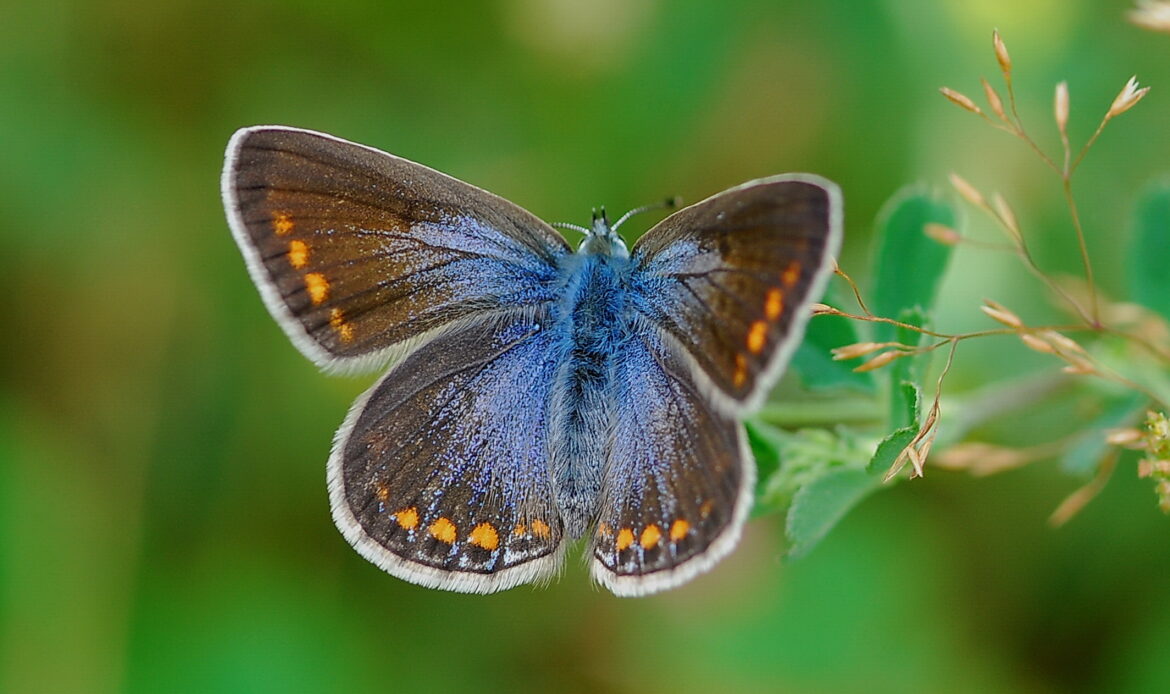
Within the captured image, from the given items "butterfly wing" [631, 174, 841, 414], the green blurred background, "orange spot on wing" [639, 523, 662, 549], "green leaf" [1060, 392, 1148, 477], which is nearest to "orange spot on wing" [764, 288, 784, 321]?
"butterfly wing" [631, 174, 841, 414]

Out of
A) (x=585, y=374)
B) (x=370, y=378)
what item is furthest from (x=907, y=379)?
(x=370, y=378)

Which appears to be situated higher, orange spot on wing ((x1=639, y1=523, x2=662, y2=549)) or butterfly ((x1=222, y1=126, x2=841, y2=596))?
butterfly ((x1=222, y1=126, x2=841, y2=596))

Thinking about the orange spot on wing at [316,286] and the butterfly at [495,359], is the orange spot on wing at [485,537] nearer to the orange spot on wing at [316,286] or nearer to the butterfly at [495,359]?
the butterfly at [495,359]

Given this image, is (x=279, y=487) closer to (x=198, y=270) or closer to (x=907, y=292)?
(x=198, y=270)

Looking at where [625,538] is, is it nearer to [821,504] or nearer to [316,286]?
[821,504]

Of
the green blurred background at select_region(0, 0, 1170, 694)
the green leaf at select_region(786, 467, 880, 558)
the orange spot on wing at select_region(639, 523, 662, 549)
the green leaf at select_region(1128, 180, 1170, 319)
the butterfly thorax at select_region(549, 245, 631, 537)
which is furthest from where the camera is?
the green blurred background at select_region(0, 0, 1170, 694)

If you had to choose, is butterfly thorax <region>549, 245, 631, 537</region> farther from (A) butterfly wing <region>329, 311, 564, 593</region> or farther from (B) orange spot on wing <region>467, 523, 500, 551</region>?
(B) orange spot on wing <region>467, 523, 500, 551</region>

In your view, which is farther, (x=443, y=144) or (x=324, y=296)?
(x=443, y=144)

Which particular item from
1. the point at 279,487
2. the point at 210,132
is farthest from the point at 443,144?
the point at 279,487
